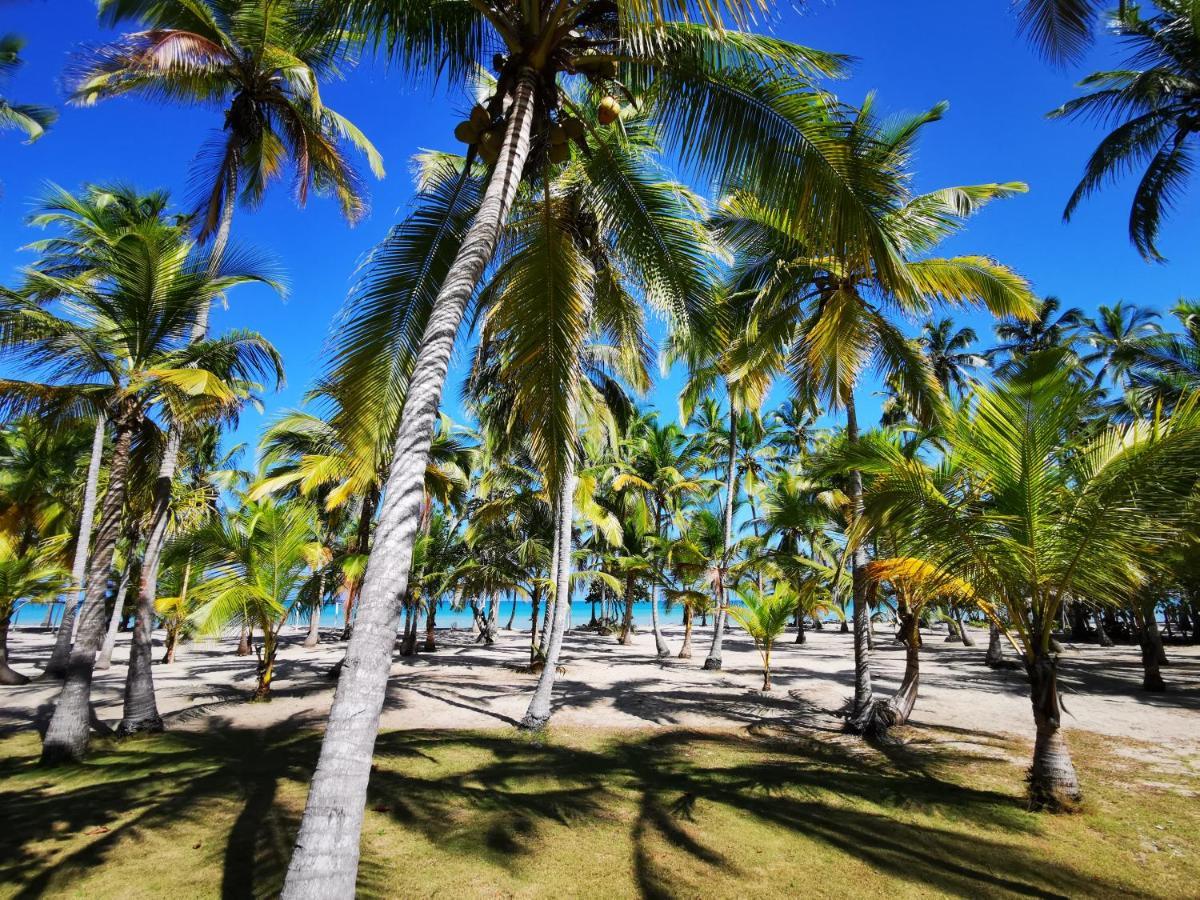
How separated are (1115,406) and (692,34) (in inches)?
944

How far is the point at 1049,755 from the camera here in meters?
6.04

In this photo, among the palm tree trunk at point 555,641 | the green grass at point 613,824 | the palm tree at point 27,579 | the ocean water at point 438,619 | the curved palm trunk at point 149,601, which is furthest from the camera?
the ocean water at point 438,619

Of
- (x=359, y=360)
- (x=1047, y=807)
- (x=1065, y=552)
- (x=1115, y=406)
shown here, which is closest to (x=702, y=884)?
(x=1047, y=807)

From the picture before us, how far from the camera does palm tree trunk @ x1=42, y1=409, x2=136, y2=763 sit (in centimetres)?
734

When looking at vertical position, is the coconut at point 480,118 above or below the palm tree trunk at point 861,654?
above

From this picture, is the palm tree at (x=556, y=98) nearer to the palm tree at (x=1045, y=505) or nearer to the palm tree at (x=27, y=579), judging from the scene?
the palm tree at (x=1045, y=505)

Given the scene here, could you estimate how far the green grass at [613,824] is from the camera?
14.5ft

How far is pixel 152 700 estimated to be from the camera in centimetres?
916

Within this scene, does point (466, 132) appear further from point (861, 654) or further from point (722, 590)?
point (722, 590)

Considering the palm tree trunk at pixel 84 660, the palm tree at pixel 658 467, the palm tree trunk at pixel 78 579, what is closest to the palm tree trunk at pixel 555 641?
the palm tree trunk at pixel 84 660

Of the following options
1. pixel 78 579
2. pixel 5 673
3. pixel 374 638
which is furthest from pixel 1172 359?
pixel 5 673

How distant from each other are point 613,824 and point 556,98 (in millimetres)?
7183

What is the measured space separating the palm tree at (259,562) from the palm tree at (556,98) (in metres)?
7.85

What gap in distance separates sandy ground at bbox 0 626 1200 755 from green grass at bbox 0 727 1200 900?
2037 millimetres
